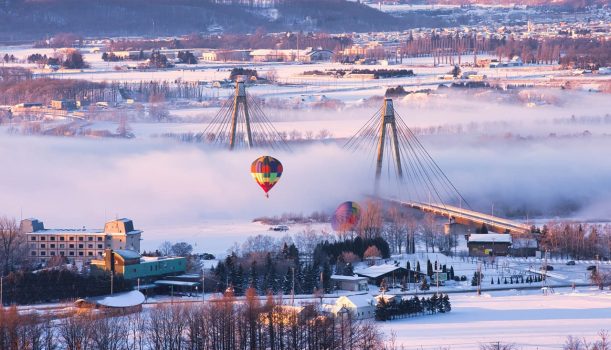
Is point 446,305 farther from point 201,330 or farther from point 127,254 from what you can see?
point 127,254

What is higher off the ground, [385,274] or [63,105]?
[63,105]

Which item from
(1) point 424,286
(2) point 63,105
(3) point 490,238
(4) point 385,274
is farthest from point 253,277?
(2) point 63,105

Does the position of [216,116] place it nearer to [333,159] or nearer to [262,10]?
[333,159]

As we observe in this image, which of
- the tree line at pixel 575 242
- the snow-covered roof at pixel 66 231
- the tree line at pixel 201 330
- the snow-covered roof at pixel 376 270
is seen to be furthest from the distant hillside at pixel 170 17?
the tree line at pixel 201 330

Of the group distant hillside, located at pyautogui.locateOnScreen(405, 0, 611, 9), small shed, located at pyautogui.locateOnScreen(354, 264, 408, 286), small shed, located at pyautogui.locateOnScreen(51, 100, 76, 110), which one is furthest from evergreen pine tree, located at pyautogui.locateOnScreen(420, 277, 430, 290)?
distant hillside, located at pyautogui.locateOnScreen(405, 0, 611, 9)

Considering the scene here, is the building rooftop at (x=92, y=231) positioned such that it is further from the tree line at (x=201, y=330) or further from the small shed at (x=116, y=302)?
the tree line at (x=201, y=330)

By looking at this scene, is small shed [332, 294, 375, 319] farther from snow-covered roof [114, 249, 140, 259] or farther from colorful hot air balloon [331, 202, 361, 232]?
colorful hot air balloon [331, 202, 361, 232]

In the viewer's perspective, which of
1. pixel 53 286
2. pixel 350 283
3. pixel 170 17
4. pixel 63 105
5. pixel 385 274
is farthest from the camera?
pixel 170 17
